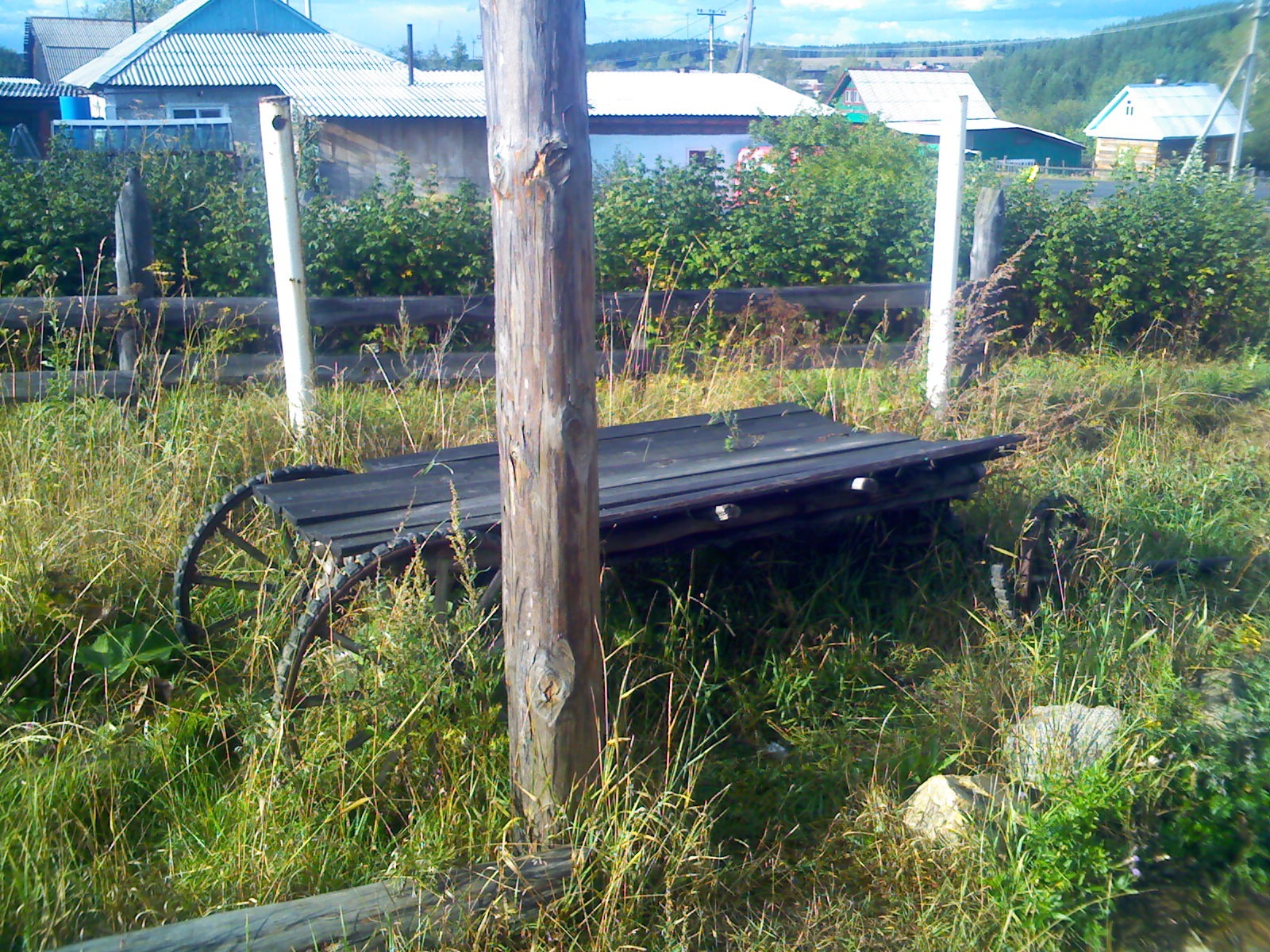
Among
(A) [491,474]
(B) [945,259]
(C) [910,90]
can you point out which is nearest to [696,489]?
(A) [491,474]

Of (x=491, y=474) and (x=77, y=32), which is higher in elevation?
(x=77, y=32)

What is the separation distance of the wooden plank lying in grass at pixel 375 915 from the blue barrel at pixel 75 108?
1635 inches

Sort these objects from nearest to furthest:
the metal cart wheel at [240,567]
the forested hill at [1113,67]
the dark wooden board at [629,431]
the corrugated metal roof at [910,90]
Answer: the metal cart wheel at [240,567] → the dark wooden board at [629,431] → the forested hill at [1113,67] → the corrugated metal roof at [910,90]

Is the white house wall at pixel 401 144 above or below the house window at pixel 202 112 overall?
below

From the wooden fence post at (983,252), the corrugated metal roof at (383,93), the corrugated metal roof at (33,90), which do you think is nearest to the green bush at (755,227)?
the wooden fence post at (983,252)

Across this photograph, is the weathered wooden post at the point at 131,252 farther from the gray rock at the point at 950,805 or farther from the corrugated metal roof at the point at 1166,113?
the corrugated metal roof at the point at 1166,113

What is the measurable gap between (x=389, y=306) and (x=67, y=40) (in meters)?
68.6

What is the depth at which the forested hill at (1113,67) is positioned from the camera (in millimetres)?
8891

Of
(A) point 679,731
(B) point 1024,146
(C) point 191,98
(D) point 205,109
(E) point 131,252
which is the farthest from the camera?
(C) point 191,98

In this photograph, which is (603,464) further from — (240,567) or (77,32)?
(77,32)

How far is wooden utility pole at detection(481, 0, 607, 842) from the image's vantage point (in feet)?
8.75

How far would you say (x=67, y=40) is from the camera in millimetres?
63344

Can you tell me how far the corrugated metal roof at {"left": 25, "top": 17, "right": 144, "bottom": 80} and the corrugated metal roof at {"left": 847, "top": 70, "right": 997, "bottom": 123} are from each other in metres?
53.5

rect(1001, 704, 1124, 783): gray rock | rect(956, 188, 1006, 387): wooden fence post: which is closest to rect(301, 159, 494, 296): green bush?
rect(956, 188, 1006, 387): wooden fence post
